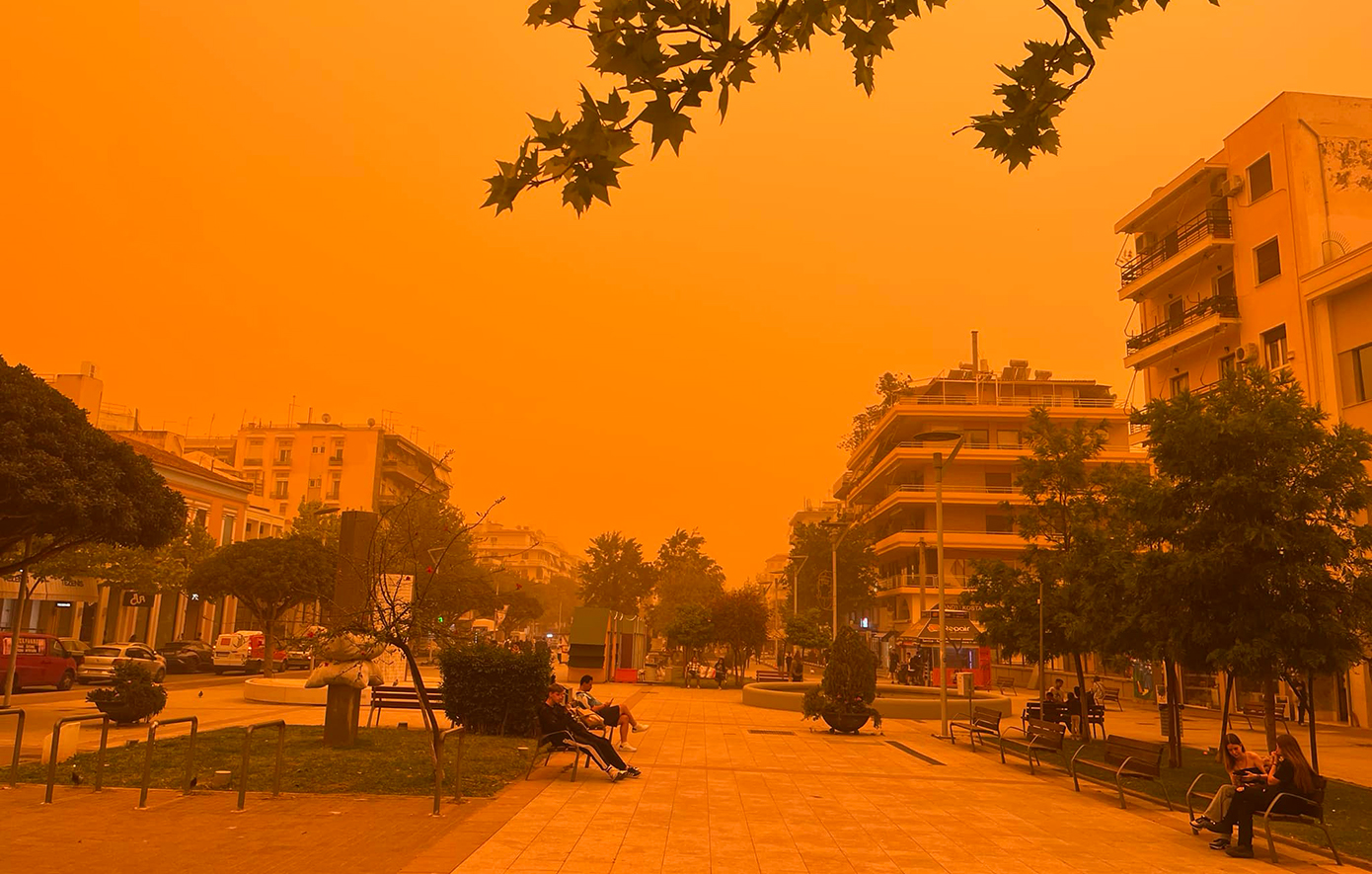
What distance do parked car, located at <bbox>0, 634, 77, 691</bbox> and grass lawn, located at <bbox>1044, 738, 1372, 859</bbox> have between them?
27.4m

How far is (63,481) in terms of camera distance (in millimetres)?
21031

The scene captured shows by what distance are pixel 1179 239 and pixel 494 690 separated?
1239 inches

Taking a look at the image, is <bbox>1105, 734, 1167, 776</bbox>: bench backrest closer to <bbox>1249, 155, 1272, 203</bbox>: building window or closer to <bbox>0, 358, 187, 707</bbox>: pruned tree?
<bbox>0, 358, 187, 707</bbox>: pruned tree

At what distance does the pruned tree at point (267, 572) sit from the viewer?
40.4 m

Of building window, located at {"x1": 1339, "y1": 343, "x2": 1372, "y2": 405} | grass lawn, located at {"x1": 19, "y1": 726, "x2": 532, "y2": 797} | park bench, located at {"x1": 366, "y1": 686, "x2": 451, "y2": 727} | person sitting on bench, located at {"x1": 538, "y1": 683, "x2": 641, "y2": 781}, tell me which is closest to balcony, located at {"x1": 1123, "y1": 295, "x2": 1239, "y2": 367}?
building window, located at {"x1": 1339, "y1": 343, "x2": 1372, "y2": 405}

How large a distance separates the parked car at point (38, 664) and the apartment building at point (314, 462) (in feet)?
202

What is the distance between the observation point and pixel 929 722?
27.1 metres

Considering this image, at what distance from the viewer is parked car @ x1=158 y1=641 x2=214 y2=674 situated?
41.0 metres

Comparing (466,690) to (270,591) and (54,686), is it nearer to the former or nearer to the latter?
(54,686)

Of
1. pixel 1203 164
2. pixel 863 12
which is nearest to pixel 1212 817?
pixel 863 12

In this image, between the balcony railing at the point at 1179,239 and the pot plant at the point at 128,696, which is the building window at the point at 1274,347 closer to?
the balcony railing at the point at 1179,239

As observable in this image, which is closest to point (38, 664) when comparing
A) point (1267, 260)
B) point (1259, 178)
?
point (1267, 260)

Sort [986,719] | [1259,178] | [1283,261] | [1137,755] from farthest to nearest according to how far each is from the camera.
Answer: [1259,178], [1283,261], [986,719], [1137,755]

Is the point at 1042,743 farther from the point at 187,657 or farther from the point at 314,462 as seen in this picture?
the point at 314,462
